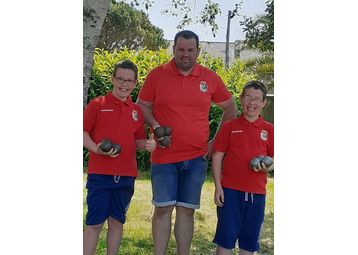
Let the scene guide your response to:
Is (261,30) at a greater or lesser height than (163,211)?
greater

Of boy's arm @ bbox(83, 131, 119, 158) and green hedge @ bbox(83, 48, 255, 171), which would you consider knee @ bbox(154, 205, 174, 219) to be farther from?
green hedge @ bbox(83, 48, 255, 171)

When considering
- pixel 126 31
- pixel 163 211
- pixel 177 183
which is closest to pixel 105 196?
pixel 163 211

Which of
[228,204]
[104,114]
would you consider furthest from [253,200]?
[104,114]

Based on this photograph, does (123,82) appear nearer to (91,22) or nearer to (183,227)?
(91,22)

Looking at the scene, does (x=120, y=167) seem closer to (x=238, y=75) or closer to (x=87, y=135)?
(x=87, y=135)

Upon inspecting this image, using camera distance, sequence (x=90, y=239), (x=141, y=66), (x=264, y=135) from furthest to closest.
A: (x=141, y=66), (x=264, y=135), (x=90, y=239)

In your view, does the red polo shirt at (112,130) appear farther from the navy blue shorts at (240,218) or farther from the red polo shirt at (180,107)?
the navy blue shorts at (240,218)

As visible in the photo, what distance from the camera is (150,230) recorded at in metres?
5.00

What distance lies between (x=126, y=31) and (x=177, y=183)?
51.2 feet

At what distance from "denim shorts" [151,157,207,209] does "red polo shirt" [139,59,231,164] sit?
6cm

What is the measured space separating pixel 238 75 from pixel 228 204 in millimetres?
3198

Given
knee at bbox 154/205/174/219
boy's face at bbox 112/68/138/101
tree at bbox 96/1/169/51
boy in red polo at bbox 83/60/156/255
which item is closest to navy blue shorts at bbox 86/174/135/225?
boy in red polo at bbox 83/60/156/255

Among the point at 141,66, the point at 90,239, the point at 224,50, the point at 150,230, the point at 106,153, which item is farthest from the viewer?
the point at 224,50

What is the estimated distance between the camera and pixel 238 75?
6.10m
